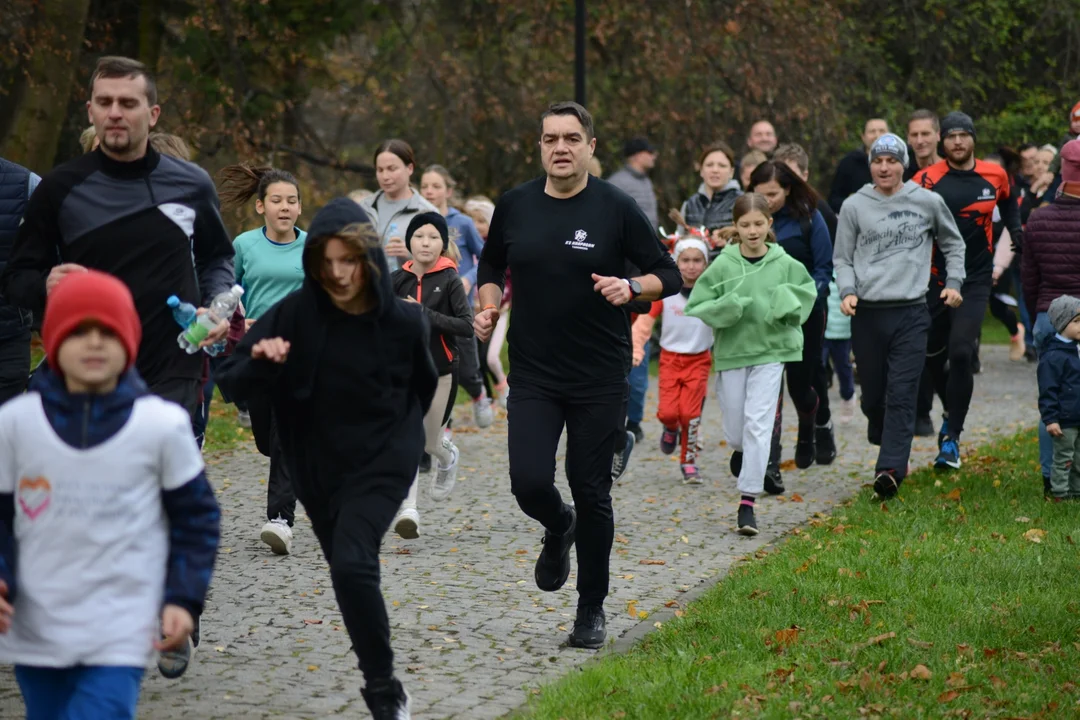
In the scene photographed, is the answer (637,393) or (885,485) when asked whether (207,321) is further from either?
(637,393)

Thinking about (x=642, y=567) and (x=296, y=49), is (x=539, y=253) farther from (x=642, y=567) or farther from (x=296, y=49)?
(x=296, y=49)

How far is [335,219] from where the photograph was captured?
527cm

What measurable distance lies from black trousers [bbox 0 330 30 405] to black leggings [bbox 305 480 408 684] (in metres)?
2.31

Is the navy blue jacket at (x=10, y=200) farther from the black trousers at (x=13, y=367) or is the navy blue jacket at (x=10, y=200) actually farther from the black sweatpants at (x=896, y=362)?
the black sweatpants at (x=896, y=362)

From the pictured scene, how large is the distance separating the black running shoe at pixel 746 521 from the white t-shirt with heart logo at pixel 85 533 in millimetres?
5787

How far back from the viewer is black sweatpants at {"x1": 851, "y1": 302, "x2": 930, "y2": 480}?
10.4 m

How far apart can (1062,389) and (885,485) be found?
123 centimetres

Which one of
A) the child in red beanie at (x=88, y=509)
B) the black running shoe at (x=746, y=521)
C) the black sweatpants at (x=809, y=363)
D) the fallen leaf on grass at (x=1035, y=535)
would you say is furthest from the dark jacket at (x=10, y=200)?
the black sweatpants at (x=809, y=363)

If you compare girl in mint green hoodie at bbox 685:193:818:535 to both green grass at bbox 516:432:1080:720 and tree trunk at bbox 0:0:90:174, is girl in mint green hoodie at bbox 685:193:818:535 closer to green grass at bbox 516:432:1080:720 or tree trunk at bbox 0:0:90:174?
green grass at bbox 516:432:1080:720

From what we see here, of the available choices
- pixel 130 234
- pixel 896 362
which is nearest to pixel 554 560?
pixel 130 234

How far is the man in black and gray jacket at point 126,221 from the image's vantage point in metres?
5.79

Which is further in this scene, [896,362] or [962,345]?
[962,345]

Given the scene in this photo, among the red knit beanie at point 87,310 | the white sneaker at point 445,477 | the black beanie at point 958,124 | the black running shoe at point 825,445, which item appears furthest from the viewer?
the black running shoe at point 825,445

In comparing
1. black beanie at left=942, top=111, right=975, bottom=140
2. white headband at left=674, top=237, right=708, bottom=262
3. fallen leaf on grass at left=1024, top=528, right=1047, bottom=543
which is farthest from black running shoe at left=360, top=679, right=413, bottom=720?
black beanie at left=942, top=111, right=975, bottom=140
